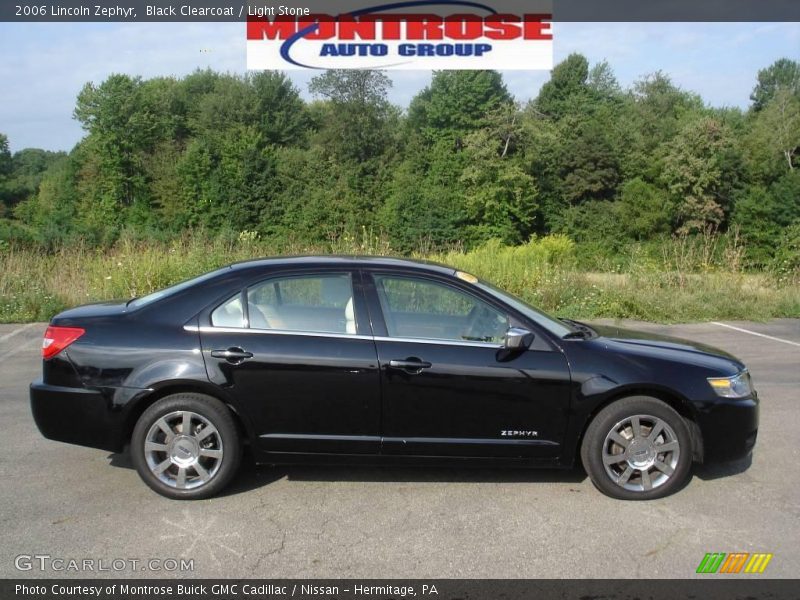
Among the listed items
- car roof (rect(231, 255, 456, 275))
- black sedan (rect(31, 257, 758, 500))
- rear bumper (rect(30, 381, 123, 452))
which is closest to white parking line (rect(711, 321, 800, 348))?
black sedan (rect(31, 257, 758, 500))

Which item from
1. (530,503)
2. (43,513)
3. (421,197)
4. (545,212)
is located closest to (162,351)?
(43,513)

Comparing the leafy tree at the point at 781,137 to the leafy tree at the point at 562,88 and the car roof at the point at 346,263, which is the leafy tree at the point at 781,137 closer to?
the leafy tree at the point at 562,88

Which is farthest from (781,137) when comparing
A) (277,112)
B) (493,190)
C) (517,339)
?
(517,339)

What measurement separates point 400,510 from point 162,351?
70.6 inches

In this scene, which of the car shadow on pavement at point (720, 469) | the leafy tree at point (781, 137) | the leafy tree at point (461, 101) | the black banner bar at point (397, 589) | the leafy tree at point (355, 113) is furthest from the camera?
the leafy tree at point (355, 113)

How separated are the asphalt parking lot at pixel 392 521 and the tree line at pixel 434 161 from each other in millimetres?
42249

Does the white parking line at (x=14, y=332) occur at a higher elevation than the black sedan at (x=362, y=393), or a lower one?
lower

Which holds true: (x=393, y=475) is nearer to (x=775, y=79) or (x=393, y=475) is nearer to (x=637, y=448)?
(x=637, y=448)

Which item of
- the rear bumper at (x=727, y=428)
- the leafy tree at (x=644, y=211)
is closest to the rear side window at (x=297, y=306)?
the rear bumper at (x=727, y=428)

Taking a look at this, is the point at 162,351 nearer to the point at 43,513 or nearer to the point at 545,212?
the point at 43,513

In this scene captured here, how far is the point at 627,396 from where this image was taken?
15.0 feet

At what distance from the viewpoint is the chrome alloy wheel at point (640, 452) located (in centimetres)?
454

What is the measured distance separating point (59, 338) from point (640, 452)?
3834mm

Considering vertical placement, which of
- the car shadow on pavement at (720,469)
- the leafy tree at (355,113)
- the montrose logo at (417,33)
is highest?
the leafy tree at (355,113)
